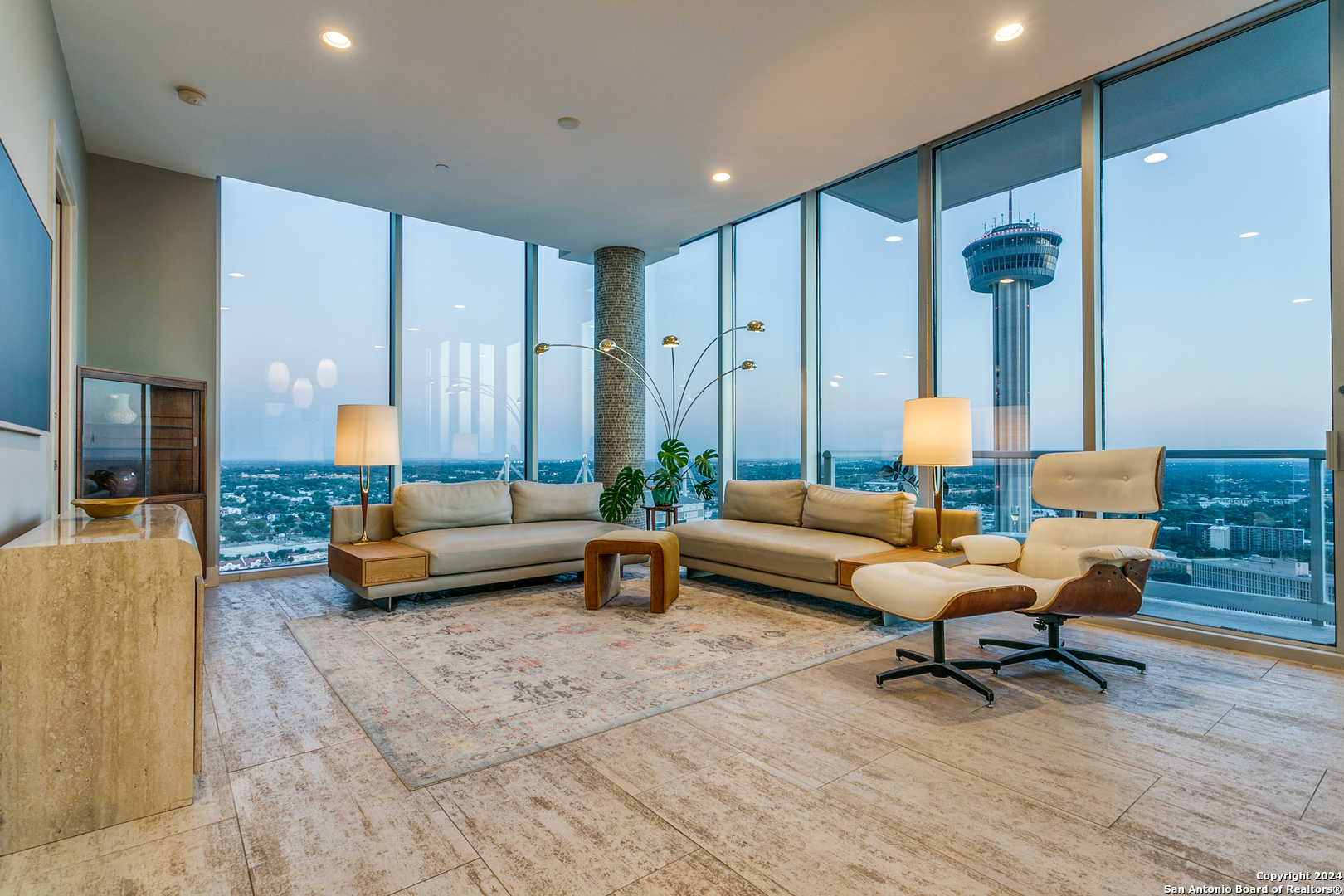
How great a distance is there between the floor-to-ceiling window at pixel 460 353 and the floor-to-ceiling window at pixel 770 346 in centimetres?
225

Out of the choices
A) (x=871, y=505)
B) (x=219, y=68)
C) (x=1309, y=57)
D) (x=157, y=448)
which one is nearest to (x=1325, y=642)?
(x=871, y=505)

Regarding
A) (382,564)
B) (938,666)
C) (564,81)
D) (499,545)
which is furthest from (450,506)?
(938,666)

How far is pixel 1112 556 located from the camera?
251 centimetres

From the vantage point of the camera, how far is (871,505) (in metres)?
4.42

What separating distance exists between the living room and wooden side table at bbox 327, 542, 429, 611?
1.1 inches

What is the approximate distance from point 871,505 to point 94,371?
503cm

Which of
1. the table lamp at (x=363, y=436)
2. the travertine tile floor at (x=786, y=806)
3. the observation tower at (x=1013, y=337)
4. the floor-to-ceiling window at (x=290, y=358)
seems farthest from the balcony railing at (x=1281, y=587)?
the floor-to-ceiling window at (x=290, y=358)

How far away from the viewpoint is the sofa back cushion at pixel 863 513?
4.27 meters

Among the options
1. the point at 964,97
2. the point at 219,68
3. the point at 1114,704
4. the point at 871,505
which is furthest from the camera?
the point at 871,505

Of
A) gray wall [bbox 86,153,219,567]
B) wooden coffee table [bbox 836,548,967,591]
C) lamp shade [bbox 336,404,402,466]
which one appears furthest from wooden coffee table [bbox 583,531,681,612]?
gray wall [bbox 86,153,219,567]

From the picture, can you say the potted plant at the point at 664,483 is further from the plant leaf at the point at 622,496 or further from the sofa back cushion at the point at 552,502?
the sofa back cushion at the point at 552,502

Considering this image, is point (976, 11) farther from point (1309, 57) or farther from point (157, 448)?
point (157, 448)

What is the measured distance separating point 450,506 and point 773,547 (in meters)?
2.42

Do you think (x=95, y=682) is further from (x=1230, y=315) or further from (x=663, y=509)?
(x=1230, y=315)
